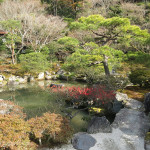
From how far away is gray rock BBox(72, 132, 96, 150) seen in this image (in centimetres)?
411

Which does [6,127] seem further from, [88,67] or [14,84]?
[14,84]

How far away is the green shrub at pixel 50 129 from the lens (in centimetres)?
394

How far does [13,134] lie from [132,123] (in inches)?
161

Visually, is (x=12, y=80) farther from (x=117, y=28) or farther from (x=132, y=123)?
(x=132, y=123)

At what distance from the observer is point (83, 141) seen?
14.0 ft

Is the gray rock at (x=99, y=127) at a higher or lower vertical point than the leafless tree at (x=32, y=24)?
lower

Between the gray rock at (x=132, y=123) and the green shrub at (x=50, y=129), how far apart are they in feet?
6.57

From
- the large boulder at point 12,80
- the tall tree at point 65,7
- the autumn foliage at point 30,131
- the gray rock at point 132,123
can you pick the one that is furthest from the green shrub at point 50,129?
the tall tree at point 65,7

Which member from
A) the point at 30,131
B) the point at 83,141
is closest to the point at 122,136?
the point at 83,141

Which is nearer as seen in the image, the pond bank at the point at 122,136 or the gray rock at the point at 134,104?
the pond bank at the point at 122,136

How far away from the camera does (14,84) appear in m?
13.9

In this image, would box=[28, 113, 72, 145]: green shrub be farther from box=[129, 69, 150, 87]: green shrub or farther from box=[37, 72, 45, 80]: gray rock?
box=[37, 72, 45, 80]: gray rock

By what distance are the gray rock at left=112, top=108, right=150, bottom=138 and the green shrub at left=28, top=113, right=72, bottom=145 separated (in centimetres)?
200

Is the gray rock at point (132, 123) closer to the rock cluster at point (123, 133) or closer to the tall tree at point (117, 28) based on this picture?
the rock cluster at point (123, 133)
